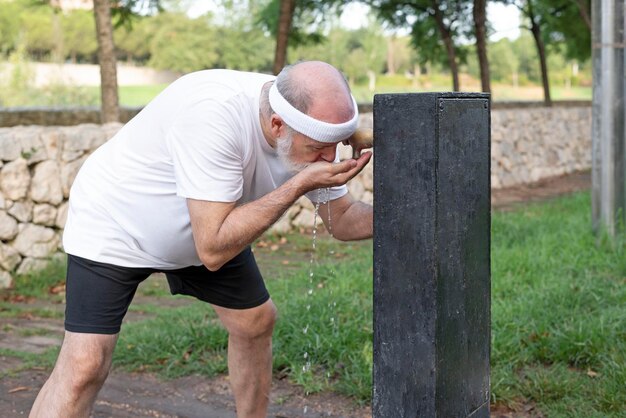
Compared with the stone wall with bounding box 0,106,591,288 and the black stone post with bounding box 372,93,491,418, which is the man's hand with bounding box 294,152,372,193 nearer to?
the black stone post with bounding box 372,93,491,418

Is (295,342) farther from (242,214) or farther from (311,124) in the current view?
(311,124)

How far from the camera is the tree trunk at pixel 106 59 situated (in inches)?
352

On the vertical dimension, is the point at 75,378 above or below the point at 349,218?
below

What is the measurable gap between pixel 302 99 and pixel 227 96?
0.90 feet

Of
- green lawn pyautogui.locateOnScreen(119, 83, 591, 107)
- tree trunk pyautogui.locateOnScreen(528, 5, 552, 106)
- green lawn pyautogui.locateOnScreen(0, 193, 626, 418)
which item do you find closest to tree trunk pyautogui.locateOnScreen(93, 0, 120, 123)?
green lawn pyautogui.locateOnScreen(0, 193, 626, 418)

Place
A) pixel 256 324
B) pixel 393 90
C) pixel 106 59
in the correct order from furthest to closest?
pixel 393 90 → pixel 106 59 → pixel 256 324

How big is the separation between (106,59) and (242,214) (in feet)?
22.7

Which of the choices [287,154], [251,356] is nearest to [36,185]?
[251,356]

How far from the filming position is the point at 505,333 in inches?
184

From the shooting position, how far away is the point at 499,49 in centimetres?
7450

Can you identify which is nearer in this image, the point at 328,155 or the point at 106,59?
the point at 328,155

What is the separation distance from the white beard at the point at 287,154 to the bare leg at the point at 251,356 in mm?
737

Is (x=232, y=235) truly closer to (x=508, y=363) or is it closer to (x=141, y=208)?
(x=141, y=208)

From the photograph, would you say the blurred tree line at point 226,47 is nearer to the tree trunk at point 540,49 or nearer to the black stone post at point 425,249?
the tree trunk at point 540,49
